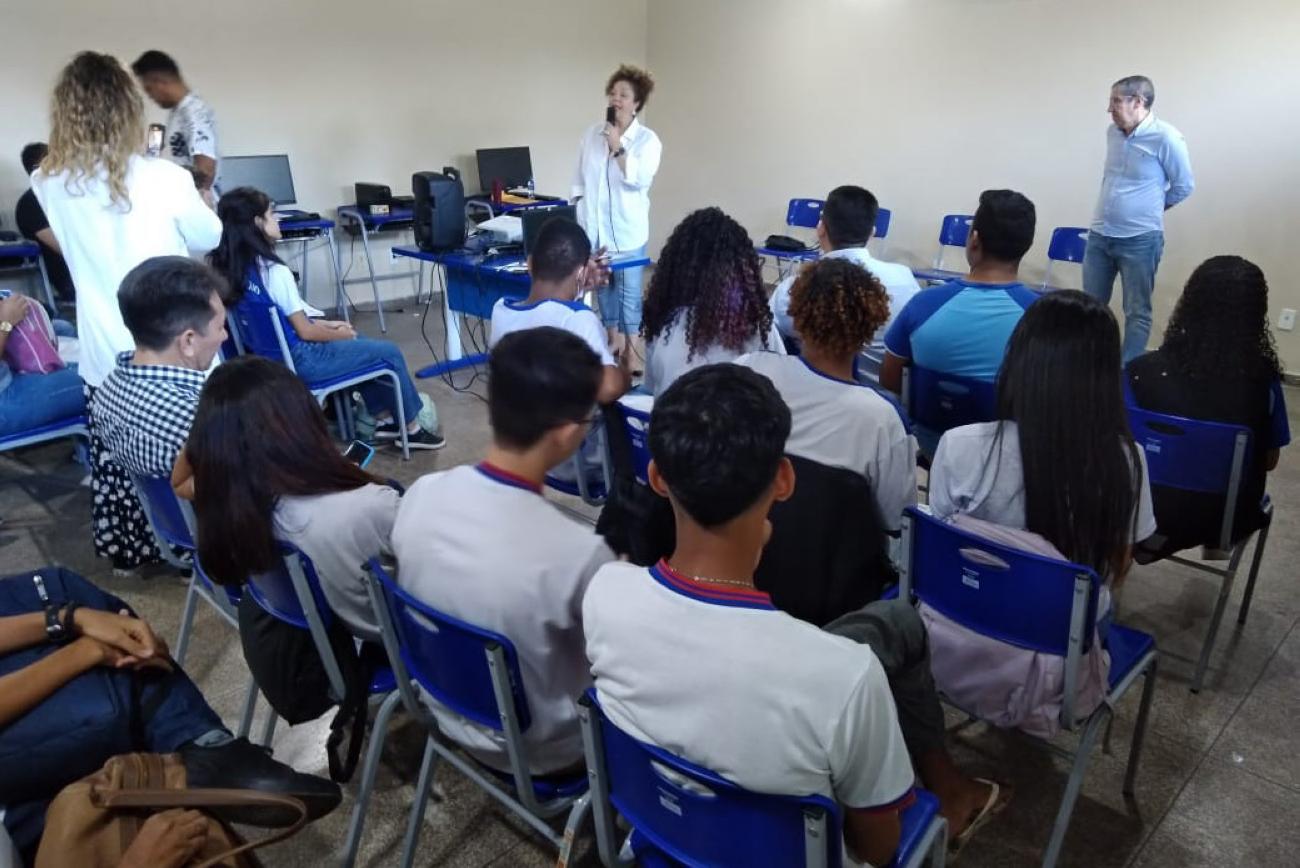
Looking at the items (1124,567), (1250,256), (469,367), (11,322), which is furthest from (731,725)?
(1250,256)

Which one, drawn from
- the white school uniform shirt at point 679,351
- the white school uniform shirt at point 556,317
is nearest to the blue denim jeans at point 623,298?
the white school uniform shirt at point 556,317

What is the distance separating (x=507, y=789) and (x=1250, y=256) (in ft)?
17.2

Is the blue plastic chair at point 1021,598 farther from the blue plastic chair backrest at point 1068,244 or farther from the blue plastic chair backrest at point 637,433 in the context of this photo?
the blue plastic chair backrest at point 1068,244

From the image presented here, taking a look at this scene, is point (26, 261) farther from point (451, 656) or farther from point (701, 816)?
point (701, 816)

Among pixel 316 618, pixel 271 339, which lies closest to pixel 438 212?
pixel 271 339

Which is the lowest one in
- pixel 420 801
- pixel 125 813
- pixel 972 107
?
pixel 420 801

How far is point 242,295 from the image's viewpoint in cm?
329

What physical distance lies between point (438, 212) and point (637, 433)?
2.66 m

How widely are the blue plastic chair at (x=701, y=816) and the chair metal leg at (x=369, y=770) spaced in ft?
1.79

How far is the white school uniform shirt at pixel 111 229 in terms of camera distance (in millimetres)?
2635

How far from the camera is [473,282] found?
4.62m

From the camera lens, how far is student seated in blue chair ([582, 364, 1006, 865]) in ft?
3.03

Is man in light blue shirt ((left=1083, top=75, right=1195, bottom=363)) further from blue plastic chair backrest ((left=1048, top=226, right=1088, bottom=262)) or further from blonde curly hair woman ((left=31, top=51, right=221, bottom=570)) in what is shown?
blonde curly hair woman ((left=31, top=51, right=221, bottom=570))

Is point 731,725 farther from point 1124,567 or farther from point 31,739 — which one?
point 31,739
